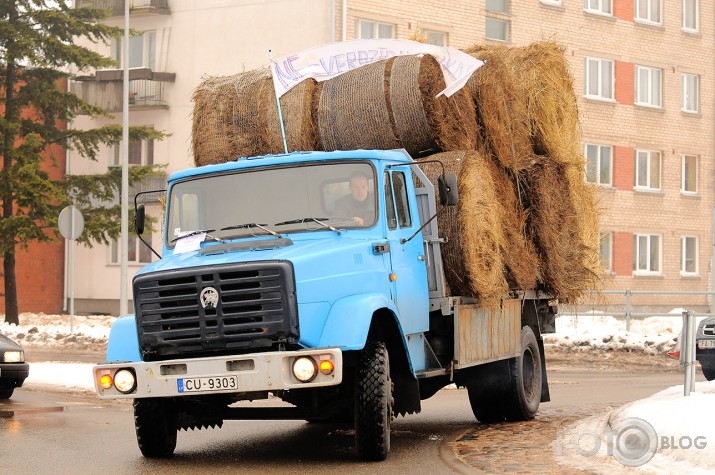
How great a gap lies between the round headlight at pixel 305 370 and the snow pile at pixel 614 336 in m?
16.9

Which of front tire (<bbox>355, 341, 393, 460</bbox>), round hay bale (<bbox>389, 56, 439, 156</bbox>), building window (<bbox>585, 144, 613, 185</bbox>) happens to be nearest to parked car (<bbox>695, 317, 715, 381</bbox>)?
round hay bale (<bbox>389, 56, 439, 156</bbox>)

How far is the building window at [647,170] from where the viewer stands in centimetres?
4719

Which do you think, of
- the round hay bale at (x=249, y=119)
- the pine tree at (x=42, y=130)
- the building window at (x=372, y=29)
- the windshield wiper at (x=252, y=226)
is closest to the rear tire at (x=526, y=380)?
the round hay bale at (x=249, y=119)

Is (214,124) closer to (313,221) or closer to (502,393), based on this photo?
(313,221)

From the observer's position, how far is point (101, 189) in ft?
130

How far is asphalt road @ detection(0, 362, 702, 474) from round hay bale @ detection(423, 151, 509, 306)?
1455 millimetres

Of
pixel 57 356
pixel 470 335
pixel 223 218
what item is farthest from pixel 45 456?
pixel 57 356

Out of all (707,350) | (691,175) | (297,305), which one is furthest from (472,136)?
(691,175)

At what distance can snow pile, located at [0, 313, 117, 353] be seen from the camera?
3057 cm

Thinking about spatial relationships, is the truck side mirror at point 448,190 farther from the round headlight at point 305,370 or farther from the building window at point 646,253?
the building window at point 646,253

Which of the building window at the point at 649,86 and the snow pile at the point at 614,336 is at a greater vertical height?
the building window at the point at 649,86

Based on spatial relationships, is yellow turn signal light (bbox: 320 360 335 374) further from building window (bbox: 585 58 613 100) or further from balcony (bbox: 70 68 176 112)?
building window (bbox: 585 58 613 100)

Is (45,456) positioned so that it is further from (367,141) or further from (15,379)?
(15,379)

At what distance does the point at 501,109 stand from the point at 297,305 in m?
4.18
